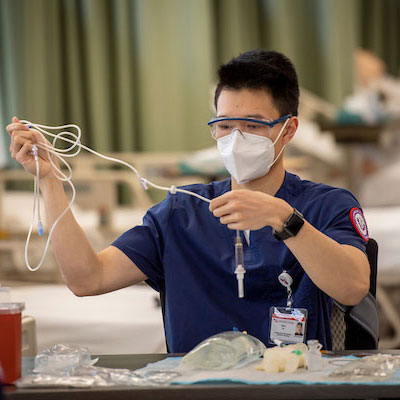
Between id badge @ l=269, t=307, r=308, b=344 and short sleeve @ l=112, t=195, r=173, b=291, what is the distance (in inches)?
12.4

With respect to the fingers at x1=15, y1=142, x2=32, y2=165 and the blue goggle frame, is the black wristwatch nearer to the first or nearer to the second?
the blue goggle frame

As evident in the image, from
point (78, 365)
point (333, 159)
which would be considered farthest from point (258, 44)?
point (78, 365)

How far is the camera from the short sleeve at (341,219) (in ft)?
4.94

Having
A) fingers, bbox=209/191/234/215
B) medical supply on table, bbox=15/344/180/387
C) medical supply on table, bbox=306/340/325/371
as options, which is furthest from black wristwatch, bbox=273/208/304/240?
medical supply on table, bbox=15/344/180/387

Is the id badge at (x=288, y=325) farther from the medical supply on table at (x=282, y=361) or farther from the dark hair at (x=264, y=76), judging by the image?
the dark hair at (x=264, y=76)

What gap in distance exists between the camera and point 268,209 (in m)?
1.31

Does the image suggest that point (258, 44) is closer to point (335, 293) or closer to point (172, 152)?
point (172, 152)

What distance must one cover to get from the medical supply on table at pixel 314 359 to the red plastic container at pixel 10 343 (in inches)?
18.4

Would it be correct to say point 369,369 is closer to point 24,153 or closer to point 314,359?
point 314,359

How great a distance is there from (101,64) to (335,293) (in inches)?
189

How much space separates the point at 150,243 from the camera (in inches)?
65.2

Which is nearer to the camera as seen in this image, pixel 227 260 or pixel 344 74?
pixel 227 260

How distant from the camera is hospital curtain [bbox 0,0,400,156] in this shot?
5.62 metres

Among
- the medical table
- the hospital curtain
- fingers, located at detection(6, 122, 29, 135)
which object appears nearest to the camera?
the medical table
